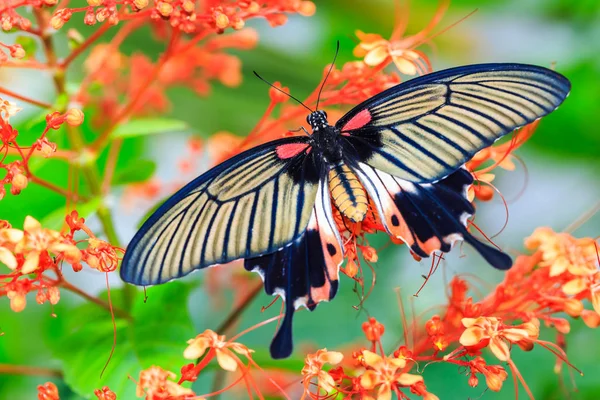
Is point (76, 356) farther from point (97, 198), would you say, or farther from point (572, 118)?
point (572, 118)

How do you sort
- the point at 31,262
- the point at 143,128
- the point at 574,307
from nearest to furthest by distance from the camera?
the point at 31,262 < the point at 574,307 < the point at 143,128

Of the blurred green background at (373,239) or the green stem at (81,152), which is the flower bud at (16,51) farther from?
the blurred green background at (373,239)

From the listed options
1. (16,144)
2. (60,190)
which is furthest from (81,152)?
(16,144)

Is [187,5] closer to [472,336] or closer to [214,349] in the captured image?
[214,349]

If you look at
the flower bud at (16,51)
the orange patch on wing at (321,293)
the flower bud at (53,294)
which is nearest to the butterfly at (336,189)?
the orange patch on wing at (321,293)

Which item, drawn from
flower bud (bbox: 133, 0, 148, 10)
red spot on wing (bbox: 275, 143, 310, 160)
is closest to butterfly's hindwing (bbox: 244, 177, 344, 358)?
red spot on wing (bbox: 275, 143, 310, 160)
